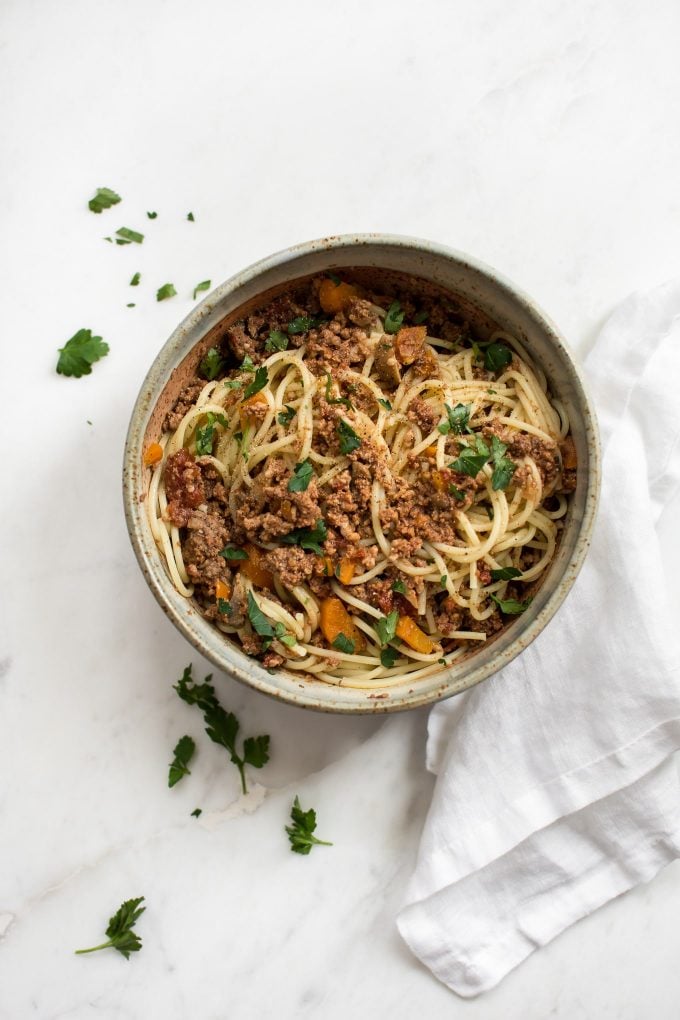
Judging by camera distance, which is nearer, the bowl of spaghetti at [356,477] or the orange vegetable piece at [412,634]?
the bowl of spaghetti at [356,477]

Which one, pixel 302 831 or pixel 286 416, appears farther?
pixel 302 831

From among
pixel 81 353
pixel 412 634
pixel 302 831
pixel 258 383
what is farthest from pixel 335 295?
pixel 302 831

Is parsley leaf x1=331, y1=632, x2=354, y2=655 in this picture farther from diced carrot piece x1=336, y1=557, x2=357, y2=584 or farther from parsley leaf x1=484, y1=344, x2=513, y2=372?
parsley leaf x1=484, y1=344, x2=513, y2=372

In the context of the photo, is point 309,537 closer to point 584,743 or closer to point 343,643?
point 343,643

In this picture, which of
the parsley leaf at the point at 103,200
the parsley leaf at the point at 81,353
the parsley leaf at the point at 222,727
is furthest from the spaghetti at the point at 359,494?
the parsley leaf at the point at 103,200

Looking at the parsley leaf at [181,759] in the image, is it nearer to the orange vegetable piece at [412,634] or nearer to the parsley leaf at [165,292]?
the orange vegetable piece at [412,634]

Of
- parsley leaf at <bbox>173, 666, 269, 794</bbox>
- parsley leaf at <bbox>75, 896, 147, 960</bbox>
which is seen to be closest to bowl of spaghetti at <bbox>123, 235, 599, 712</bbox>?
parsley leaf at <bbox>173, 666, 269, 794</bbox>
